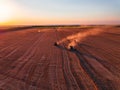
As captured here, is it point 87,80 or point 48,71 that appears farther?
point 48,71

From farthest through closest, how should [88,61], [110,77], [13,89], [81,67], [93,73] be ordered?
1. [88,61]
2. [81,67]
3. [93,73]
4. [110,77]
5. [13,89]

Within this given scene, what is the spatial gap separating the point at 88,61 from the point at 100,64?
3.33ft

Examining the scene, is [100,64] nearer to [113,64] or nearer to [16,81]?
[113,64]

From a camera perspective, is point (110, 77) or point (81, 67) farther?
point (81, 67)

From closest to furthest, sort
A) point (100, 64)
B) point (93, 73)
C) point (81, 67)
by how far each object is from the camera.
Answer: point (93, 73), point (81, 67), point (100, 64)

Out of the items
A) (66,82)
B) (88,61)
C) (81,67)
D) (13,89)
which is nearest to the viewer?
(13,89)

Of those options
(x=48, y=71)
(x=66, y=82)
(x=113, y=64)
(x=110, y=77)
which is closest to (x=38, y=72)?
(x=48, y=71)

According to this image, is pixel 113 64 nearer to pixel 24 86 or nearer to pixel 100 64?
pixel 100 64

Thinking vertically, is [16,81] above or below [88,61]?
above

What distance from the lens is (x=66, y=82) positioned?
27.0 ft

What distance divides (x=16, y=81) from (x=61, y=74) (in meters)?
2.06

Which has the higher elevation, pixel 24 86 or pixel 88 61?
pixel 24 86

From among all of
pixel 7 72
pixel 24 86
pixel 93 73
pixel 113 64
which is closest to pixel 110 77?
pixel 93 73

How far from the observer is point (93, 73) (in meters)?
9.73
